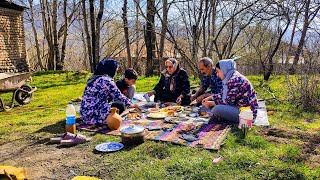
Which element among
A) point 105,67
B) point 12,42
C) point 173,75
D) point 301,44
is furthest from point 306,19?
point 12,42

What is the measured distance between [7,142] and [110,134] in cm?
145

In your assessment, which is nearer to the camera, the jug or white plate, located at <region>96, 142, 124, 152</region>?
white plate, located at <region>96, 142, 124, 152</region>

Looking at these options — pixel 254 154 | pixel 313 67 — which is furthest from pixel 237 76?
pixel 313 67

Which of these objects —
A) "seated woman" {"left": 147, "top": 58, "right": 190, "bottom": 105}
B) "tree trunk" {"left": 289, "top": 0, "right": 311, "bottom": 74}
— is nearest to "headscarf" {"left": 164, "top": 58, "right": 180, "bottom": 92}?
"seated woman" {"left": 147, "top": 58, "right": 190, "bottom": 105}

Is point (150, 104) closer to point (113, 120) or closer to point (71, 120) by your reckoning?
point (113, 120)

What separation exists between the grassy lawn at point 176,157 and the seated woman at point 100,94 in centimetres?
46

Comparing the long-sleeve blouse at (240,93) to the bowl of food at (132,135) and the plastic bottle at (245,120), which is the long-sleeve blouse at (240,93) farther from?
the bowl of food at (132,135)

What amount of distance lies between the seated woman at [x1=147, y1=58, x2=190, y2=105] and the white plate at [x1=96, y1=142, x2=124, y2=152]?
245 centimetres

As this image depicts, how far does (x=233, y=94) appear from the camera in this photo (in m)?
4.66

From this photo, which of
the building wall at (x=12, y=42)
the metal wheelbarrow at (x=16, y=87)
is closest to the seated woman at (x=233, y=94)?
the metal wheelbarrow at (x=16, y=87)

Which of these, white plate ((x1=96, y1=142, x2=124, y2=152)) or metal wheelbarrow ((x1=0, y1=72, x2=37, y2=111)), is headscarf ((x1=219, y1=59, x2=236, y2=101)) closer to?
white plate ((x1=96, y1=142, x2=124, y2=152))

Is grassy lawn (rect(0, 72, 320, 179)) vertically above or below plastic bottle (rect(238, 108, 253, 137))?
below

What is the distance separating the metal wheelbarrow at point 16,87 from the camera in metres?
6.82

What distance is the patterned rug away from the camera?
12.8 ft
